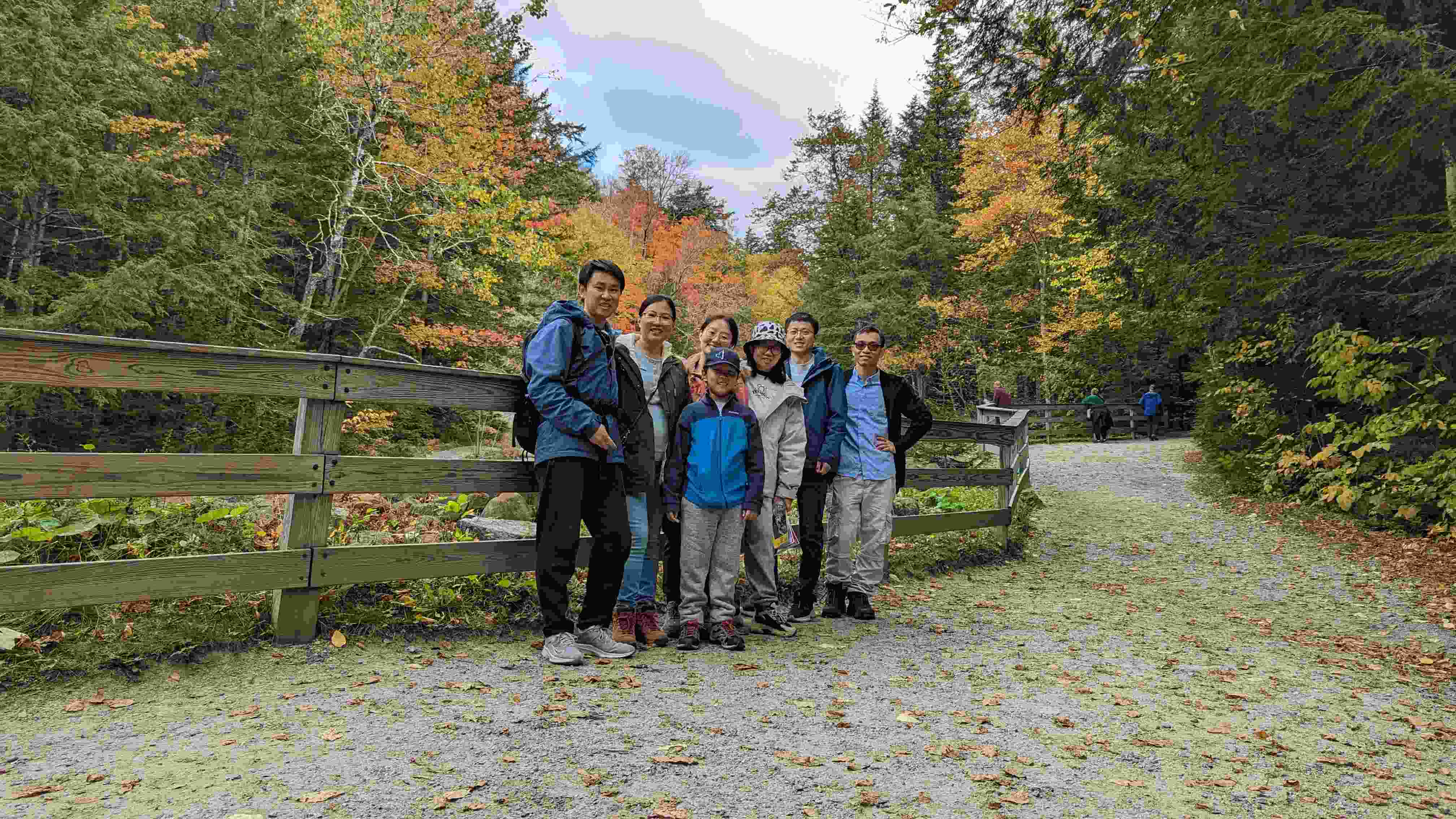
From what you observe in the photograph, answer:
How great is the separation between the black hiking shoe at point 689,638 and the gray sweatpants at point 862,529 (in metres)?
1.33

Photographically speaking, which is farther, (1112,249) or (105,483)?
(1112,249)

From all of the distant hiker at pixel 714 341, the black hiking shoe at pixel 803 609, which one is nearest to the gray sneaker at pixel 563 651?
the distant hiker at pixel 714 341

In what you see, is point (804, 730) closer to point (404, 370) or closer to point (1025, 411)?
point (404, 370)

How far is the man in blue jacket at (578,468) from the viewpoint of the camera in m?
3.74

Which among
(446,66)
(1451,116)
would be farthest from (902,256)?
(1451,116)

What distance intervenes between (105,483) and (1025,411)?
8904 mm

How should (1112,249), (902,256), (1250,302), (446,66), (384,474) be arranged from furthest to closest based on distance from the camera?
(902,256) < (446,66) < (1112,249) < (1250,302) < (384,474)

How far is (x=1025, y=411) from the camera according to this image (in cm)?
955

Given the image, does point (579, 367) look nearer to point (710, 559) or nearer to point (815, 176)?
point (710, 559)

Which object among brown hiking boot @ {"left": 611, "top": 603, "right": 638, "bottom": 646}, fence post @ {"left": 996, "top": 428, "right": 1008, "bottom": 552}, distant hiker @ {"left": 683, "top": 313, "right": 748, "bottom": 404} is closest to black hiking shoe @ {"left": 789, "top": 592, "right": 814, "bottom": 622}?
brown hiking boot @ {"left": 611, "top": 603, "right": 638, "bottom": 646}

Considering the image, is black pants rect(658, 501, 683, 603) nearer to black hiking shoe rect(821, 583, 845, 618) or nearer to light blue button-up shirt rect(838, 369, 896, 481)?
black hiking shoe rect(821, 583, 845, 618)

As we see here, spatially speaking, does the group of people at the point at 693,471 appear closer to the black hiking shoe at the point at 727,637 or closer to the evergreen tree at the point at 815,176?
the black hiking shoe at the point at 727,637

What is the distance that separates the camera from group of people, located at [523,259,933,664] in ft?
12.5

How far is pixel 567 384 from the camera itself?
3.83m
